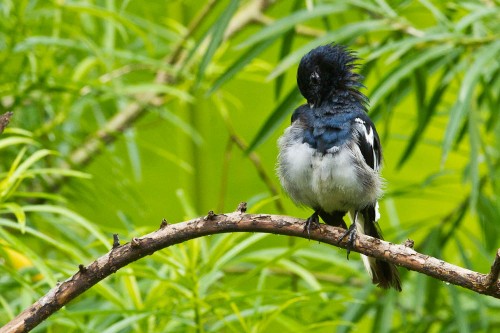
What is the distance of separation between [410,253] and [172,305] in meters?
0.90

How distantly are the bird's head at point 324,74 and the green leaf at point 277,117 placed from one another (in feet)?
1.06

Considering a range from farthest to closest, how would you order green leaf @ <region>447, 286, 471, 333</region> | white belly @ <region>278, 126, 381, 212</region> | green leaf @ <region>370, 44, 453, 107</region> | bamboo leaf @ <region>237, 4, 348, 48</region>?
green leaf @ <region>447, 286, 471, 333</region>, bamboo leaf @ <region>237, 4, 348, 48</region>, green leaf @ <region>370, 44, 453, 107</region>, white belly @ <region>278, 126, 381, 212</region>

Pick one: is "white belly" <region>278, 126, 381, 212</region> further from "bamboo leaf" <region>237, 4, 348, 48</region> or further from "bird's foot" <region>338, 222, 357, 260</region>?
"bamboo leaf" <region>237, 4, 348, 48</region>

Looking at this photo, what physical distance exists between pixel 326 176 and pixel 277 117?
20.7 inches

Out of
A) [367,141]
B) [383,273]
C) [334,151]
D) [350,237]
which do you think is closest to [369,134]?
[367,141]

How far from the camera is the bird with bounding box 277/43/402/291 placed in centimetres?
211

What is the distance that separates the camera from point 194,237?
1493 millimetres

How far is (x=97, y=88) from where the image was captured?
8.82ft

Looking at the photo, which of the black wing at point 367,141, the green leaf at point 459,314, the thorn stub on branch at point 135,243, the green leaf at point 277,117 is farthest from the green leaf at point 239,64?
the thorn stub on branch at point 135,243

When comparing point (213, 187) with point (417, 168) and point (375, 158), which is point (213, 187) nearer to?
point (417, 168)

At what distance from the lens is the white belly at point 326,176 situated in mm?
2096

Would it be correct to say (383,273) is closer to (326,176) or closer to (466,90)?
(326,176)

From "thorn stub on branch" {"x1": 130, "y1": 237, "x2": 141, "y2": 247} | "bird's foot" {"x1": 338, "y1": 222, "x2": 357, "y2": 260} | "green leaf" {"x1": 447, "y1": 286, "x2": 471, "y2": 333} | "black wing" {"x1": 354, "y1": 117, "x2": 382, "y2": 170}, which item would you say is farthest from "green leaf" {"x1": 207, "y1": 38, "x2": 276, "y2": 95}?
"thorn stub on branch" {"x1": 130, "y1": 237, "x2": 141, "y2": 247}

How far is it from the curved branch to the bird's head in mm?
707
